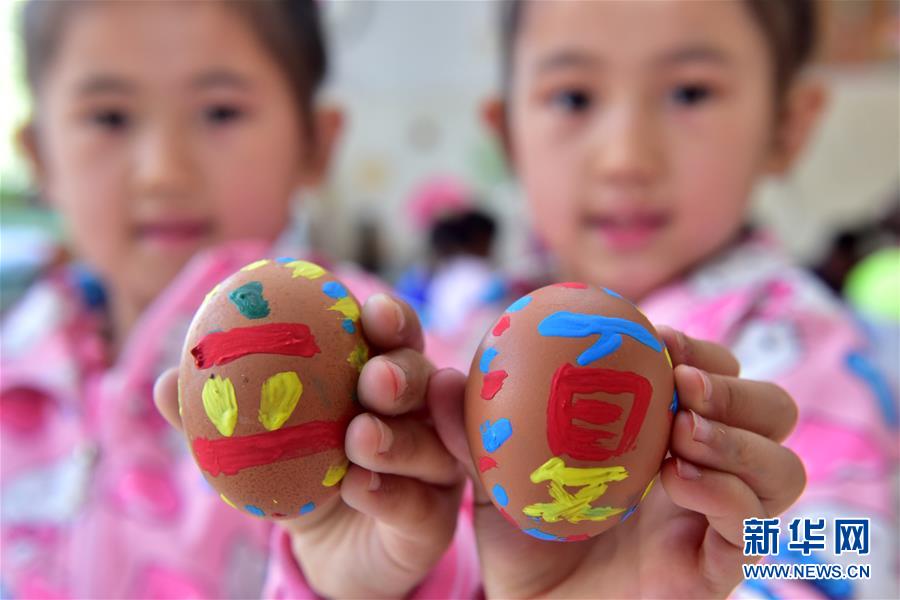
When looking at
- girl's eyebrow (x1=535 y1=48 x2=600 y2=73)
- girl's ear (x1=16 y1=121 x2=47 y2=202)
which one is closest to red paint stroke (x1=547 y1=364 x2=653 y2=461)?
girl's eyebrow (x1=535 y1=48 x2=600 y2=73)

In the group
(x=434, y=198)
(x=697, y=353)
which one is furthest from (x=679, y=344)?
(x=434, y=198)

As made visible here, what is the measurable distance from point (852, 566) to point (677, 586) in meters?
0.24

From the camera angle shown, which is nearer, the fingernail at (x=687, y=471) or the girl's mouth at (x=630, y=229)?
the fingernail at (x=687, y=471)

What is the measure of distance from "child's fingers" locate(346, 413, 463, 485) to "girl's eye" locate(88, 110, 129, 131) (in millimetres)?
670

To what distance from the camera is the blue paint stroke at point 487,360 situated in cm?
43

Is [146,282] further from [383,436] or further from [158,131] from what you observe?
[383,436]

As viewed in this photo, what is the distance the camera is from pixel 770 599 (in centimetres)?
55

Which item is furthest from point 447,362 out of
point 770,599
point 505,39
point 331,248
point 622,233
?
point 331,248

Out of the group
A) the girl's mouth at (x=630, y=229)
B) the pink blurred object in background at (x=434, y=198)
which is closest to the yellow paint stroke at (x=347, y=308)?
the girl's mouth at (x=630, y=229)

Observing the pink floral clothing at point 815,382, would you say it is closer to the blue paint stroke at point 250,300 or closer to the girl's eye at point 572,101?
the girl's eye at point 572,101

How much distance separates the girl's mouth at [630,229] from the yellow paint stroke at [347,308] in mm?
483

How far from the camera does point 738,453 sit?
409 millimetres

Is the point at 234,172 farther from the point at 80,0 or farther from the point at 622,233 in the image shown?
the point at 622,233

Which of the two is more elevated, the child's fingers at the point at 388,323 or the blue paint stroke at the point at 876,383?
the child's fingers at the point at 388,323
